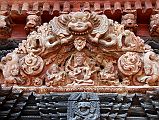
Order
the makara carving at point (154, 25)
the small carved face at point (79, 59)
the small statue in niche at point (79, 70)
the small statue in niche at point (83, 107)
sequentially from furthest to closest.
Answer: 1. the makara carving at point (154, 25)
2. the small carved face at point (79, 59)
3. the small statue in niche at point (79, 70)
4. the small statue in niche at point (83, 107)

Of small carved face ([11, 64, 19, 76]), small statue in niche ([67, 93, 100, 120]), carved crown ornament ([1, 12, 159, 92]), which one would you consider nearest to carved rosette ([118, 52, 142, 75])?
carved crown ornament ([1, 12, 159, 92])

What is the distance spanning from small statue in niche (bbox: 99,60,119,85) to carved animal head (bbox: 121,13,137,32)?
1.54 feet

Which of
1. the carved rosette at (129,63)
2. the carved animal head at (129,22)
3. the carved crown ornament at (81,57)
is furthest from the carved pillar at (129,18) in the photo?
the carved rosette at (129,63)

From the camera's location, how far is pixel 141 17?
15.0 feet

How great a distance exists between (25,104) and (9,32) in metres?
0.97

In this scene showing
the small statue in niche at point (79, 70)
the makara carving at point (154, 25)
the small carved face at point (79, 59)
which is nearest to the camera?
the small statue in niche at point (79, 70)

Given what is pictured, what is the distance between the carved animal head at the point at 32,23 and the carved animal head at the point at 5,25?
0.19 metres

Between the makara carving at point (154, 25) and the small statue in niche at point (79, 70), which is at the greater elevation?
the makara carving at point (154, 25)

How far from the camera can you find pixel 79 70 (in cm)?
406

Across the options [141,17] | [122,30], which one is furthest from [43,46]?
[141,17]

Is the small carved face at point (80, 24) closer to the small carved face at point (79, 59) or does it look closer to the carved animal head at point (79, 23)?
the carved animal head at point (79, 23)

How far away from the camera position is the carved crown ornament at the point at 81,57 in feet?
13.2

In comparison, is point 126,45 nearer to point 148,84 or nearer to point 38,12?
point 148,84

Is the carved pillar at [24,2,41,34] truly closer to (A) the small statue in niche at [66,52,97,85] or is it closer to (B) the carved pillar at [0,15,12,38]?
(B) the carved pillar at [0,15,12,38]
